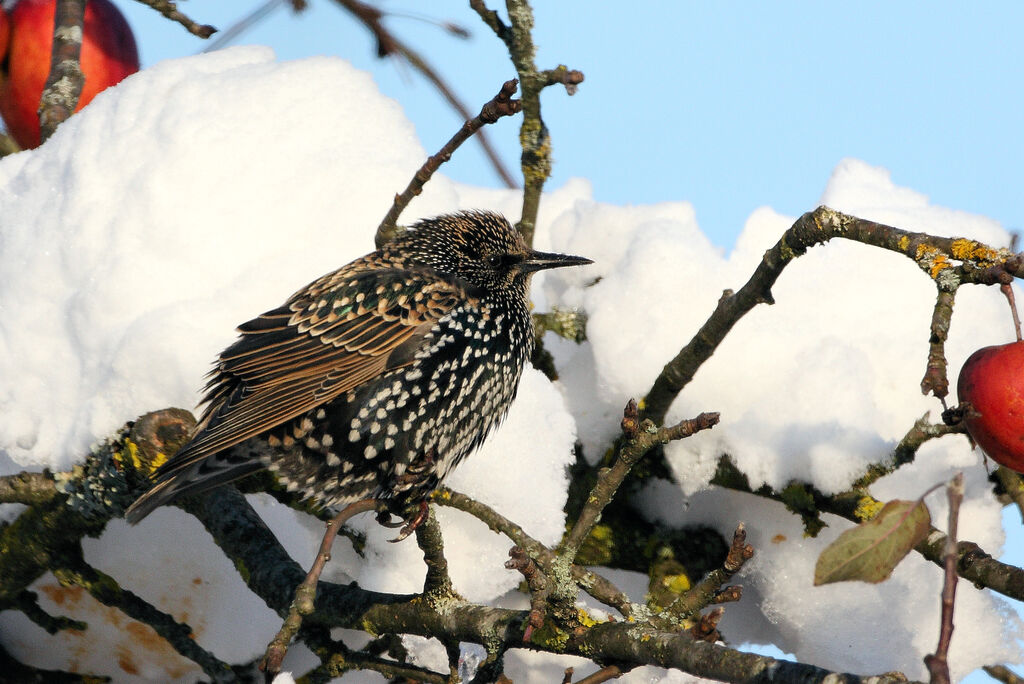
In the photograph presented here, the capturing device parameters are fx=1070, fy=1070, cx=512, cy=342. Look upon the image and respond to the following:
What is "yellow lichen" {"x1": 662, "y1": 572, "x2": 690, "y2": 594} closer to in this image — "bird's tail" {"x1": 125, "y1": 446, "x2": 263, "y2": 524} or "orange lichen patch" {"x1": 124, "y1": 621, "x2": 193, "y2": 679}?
"bird's tail" {"x1": 125, "y1": 446, "x2": 263, "y2": 524}

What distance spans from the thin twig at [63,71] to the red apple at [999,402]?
2920 mm

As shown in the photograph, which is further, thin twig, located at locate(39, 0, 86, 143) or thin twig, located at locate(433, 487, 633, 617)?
thin twig, located at locate(39, 0, 86, 143)

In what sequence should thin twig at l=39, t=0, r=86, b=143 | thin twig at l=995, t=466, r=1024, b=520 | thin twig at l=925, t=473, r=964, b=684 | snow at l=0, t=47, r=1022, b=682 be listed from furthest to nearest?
1. thin twig at l=39, t=0, r=86, b=143
2. snow at l=0, t=47, r=1022, b=682
3. thin twig at l=995, t=466, r=1024, b=520
4. thin twig at l=925, t=473, r=964, b=684

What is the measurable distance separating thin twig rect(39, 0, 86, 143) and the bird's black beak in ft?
5.67

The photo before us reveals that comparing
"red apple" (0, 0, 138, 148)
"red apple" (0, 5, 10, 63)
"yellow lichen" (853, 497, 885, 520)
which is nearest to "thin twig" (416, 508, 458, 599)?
"yellow lichen" (853, 497, 885, 520)

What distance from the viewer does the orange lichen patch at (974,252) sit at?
1.71 metres

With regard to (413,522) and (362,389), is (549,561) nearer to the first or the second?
(413,522)

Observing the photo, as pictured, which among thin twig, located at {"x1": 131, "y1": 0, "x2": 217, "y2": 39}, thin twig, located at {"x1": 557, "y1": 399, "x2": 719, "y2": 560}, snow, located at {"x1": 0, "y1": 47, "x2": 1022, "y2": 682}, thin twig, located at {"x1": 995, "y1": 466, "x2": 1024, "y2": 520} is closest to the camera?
thin twig, located at {"x1": 557, "y1": 399, "x2": 719, "y2": 560}

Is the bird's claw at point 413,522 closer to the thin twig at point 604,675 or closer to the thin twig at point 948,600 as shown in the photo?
the thin twig at point 604,675

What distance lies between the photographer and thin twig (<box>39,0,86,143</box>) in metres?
3.54

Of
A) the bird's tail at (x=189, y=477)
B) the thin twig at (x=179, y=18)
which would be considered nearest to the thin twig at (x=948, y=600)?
the bird's tail at (x=189, y=477)

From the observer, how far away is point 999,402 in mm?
1825

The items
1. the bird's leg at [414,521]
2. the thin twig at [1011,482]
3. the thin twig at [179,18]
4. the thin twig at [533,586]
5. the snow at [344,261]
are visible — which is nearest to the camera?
the thin twig at [533,586]

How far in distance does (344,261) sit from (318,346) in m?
0.45
